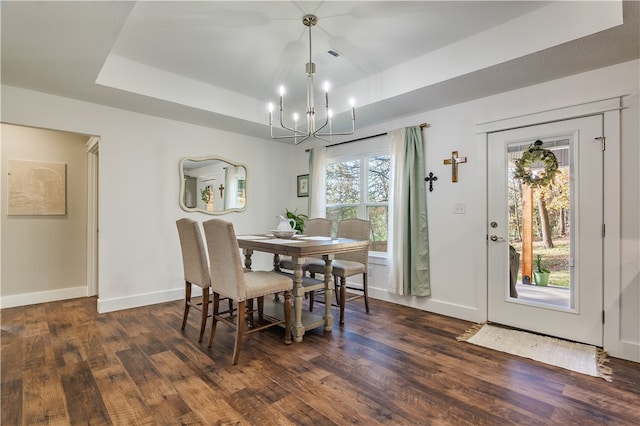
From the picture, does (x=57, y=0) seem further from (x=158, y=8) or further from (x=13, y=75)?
(x=13, y=75)

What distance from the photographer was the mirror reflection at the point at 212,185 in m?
4.08

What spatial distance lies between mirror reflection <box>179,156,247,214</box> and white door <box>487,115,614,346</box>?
3.24 metres

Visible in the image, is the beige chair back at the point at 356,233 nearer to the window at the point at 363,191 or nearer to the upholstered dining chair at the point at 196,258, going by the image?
the window at the point at 363,191

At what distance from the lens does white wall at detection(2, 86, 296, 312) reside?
319cm

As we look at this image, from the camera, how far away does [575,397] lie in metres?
1.84

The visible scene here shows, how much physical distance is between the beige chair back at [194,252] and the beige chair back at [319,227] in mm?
1546

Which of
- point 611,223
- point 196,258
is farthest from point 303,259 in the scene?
point 611,223

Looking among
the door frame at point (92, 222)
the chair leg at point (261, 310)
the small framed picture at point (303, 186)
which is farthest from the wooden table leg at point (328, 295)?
the door frame at point (92, 222)

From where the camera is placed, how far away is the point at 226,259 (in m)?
2.32

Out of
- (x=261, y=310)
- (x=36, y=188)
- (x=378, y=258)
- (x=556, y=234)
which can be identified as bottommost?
(x=261, y=310)

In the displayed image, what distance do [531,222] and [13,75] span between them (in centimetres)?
475

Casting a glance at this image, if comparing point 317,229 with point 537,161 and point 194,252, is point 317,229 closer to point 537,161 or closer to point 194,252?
point 194,252

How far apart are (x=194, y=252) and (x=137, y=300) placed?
1569 mm

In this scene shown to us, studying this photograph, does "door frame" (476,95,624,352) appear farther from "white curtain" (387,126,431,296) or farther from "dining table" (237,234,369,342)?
"dining table" (237,234,369,342)
